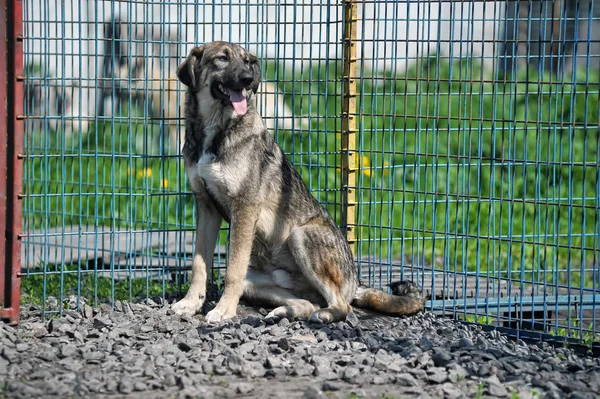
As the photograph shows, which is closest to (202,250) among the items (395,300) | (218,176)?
(218,176)

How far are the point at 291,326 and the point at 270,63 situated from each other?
413 inches

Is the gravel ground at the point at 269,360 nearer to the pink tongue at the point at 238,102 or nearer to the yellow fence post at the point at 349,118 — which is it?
the yellow fence post at the point at 349,118

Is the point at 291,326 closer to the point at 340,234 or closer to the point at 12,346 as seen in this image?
the point at 340,234

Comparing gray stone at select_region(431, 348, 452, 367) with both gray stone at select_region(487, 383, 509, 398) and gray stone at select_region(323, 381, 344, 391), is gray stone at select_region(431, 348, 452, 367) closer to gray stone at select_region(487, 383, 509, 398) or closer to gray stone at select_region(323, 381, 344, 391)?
gray stone at select_region(487, 383, 509, 398)

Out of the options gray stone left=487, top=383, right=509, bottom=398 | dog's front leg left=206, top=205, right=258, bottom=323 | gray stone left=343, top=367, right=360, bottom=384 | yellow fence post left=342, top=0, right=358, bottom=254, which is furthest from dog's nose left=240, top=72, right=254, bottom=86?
gray stone left=487, top=383, right=509, bottom=398

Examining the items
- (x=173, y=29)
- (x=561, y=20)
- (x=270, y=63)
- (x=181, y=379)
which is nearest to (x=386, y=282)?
(x=561, y=20)

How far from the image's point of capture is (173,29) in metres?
12.3

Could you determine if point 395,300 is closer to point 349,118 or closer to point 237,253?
point 237,253

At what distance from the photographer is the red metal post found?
512cm

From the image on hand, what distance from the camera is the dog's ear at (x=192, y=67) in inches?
229

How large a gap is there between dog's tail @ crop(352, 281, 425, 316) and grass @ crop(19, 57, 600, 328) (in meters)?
0.29

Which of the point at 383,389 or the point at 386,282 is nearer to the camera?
the point at 383,389

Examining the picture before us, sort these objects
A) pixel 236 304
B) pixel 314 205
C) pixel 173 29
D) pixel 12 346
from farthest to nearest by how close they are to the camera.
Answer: pixel 173 29 → pixel 314 205 → pixel 236 304 → pixel 12 346

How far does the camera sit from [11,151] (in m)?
5.21
